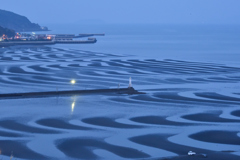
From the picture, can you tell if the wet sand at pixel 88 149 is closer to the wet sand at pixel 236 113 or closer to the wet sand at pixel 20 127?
the wet sand at pixel 20 127

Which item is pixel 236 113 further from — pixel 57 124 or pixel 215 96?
pixel 57 124

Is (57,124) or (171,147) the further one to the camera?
(57,124)

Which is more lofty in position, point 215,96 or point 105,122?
point 215,96

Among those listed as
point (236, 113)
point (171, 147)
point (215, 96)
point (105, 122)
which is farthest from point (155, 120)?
point (215, 96)

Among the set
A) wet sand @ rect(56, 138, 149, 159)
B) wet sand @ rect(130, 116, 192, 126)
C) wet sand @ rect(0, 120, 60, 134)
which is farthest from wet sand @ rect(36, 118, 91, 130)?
wet sand @ rect(130, 116, 192, 126)

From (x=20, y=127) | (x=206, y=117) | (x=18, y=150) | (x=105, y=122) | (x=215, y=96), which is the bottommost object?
(x=18, y=150)

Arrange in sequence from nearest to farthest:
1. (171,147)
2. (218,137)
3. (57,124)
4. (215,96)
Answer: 1. (171,147)
2. (218,137)
3. (57,124)
4. (215,96)


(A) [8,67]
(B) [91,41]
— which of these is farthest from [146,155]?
(B) [91,41]

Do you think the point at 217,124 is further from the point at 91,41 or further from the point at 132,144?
the point at 91,41

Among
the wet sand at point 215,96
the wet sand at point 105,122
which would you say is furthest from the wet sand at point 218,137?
the wet sand at point 215,96

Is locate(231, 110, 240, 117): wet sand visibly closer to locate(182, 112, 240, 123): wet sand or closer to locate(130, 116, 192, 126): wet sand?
locate(182, 112, 240, 123): wet sand
